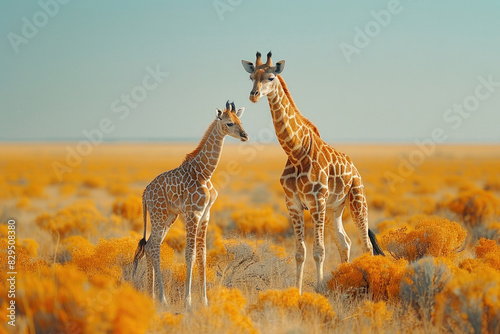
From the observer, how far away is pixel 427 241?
9.06 meters

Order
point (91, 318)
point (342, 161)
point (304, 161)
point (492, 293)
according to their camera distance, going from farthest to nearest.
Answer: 1. point (342, 161)
2. point (304, 161)
3. point (492, 293)
4. point (91, 318)

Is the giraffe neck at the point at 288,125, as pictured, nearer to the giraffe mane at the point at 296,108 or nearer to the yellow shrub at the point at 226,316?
the giraffe mane at the point at 296,108

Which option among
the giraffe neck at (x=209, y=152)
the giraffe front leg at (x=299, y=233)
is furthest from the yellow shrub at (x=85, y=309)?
the giraffe front leg at (x=299, y=233)

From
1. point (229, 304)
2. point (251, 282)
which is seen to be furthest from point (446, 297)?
point (251, 282)

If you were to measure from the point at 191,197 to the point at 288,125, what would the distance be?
175 centimetres

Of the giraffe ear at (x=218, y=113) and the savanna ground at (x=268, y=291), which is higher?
the giraffe ear at (x=218, y=113)

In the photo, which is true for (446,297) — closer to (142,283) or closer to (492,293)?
(492,293)

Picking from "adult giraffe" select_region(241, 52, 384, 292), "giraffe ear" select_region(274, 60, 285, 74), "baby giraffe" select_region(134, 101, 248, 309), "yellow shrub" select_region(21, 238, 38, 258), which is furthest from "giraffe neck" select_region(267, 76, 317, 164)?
"yellow shrub" select_region(21, 238, 38, 258)

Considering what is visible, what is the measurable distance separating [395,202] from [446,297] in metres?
17.6

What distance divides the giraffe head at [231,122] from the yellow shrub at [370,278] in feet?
7.96

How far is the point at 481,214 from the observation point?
15.4 metres

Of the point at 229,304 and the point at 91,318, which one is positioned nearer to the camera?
the point at 91,318

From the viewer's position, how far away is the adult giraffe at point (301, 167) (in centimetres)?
734

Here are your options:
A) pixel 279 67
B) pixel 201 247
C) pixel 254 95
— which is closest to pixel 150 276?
pixel 201 247
